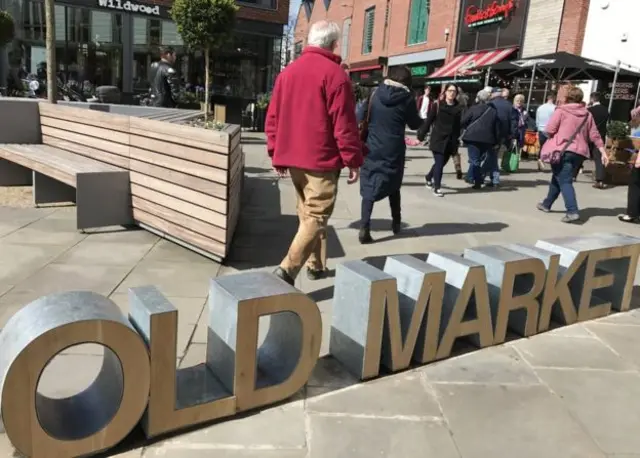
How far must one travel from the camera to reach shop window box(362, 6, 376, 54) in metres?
35.4

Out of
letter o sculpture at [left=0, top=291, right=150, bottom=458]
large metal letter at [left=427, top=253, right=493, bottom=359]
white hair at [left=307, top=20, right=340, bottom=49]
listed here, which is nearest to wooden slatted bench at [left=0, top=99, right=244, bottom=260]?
white hair at [left=307, top=20, right=340, bottom=49]

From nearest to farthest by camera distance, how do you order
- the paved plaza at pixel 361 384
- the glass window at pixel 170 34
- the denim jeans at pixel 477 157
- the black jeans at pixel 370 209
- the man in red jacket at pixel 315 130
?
the paved plaza at pixel 361 384 < the man in red jacket at pixel 315 130 < the black jeans at pixel 370 209 < the denim jeans at pixel 477 157 < the glass window at pixel 170 34

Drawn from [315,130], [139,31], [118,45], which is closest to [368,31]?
[139,31]

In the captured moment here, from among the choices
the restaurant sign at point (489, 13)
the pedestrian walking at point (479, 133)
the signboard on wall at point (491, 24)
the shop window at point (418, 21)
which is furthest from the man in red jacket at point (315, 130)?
the shop window at point (418, 21)

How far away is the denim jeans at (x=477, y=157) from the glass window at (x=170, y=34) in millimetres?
16914

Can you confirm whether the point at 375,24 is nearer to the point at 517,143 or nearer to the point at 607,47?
the point at 607,47

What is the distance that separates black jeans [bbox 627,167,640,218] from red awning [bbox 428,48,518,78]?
12950 millimetres

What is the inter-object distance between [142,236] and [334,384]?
3.20m

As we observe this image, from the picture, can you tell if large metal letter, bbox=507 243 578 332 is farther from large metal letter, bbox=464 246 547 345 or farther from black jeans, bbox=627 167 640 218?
black jeans, bbox=627 167 640 218

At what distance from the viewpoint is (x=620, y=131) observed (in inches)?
436

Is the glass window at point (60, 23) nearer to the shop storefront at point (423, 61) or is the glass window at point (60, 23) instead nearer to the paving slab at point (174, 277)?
the shop storefront at point (423, 61)

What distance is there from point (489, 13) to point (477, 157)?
1495 cm

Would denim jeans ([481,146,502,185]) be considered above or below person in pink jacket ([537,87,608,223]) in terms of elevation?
below

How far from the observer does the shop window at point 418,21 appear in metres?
28.4
